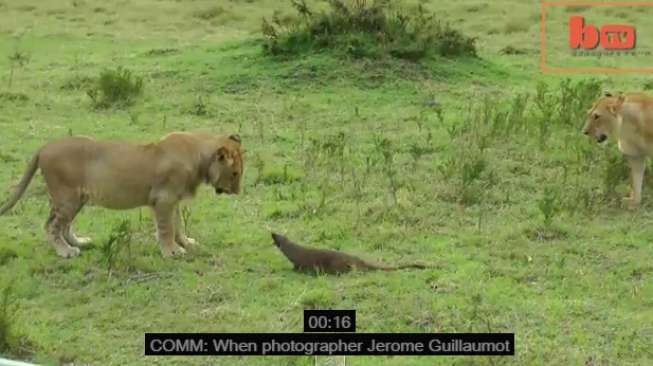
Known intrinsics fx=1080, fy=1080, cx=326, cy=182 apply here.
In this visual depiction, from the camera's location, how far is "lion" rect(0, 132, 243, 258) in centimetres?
587

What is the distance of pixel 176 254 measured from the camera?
235 inches

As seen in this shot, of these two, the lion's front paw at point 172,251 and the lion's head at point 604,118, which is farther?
the lion's head at point 604,118

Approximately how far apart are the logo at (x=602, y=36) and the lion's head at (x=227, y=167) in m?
9.21

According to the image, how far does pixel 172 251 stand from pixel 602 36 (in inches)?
→ 409

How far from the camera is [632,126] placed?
6.91 meters

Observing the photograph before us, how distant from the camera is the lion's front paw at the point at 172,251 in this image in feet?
19.5

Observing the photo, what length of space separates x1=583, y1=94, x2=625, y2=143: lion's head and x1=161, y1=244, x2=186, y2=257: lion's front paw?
2.93 metres

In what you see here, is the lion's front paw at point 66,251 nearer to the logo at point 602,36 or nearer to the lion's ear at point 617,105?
the lion's ear at point 617,105

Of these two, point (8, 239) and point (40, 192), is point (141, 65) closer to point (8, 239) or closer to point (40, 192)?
point (40, 192)

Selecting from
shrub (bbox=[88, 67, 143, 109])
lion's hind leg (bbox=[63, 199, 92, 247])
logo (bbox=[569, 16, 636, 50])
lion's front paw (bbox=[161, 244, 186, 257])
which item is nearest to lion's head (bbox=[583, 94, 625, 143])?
lion's front paw (bbox=[161, 244, 186, 257])
